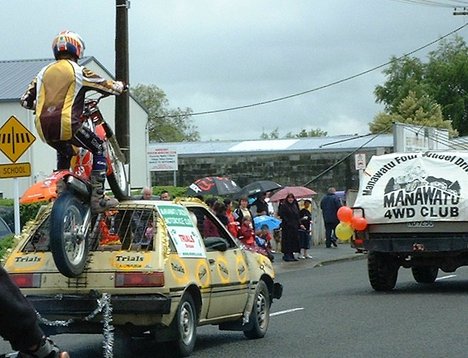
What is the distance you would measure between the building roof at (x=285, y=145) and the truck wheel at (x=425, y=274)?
28.4 meters

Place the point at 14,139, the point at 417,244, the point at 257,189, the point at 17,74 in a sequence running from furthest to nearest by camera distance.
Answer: the point at 17,74 < the point at 257,189 < the point at 14,139 < the point at 417,244

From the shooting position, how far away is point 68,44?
10.3m

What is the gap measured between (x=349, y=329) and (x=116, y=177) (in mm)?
3707

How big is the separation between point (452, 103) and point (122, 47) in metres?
73.9

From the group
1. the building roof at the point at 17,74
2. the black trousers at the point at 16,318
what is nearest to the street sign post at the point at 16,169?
the black trousers at the point at 16,318

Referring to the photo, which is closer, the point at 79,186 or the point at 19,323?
the point at 19,323

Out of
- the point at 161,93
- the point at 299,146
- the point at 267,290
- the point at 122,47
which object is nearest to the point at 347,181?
the point at 299,146

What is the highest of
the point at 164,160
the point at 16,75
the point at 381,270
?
the point at 16,75

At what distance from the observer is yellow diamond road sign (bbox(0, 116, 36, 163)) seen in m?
18.7

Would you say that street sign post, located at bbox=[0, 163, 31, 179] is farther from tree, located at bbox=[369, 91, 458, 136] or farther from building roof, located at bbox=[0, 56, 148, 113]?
tree, located at bbox=[369, 91, 458, 136]

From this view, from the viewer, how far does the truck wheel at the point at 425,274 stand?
65.6ft

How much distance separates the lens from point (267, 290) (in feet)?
42.0

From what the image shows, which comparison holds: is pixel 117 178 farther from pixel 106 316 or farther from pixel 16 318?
pixel 16 318

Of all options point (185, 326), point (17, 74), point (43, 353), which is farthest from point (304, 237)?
point (43, 353)
